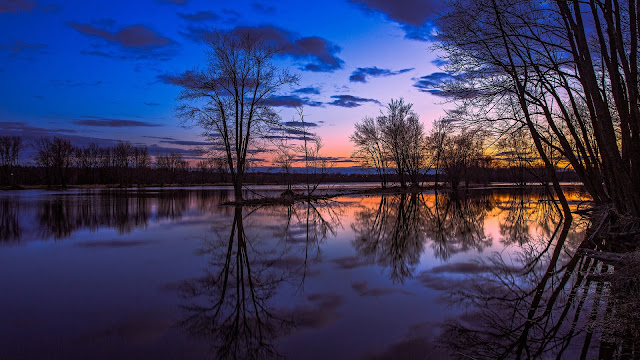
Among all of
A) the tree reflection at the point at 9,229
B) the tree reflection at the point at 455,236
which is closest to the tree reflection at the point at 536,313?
the tree reflection at the point at 455,236

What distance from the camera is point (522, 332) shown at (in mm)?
3900

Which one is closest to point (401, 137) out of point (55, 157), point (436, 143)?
point (436, 143)

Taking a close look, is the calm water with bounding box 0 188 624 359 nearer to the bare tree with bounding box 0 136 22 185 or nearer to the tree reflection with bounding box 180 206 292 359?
Answer: the tree reflection with bounding box 180 206 292 359

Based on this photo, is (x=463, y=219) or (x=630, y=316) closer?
(x=630, y=316)

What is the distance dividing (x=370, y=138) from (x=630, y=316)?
155ft

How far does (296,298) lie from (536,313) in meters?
3.07

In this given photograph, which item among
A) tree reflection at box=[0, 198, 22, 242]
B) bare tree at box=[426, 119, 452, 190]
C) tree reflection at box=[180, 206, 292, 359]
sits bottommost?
tree reflection at box=[0, 198, 22, 242]

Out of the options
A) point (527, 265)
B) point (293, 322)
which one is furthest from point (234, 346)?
point (527, 265)

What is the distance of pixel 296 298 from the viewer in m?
5.08

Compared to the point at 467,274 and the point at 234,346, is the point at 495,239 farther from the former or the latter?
the point at 234,346

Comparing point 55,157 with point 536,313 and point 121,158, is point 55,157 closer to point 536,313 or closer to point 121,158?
point 121,158

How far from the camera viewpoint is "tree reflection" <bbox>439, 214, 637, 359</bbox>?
11.6 feet

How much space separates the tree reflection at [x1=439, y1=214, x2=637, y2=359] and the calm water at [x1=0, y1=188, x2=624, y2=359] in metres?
0.02

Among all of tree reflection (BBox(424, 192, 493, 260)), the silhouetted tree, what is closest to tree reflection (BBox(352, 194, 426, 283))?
tree reflection (BBox(424, 192, 493, 260))
